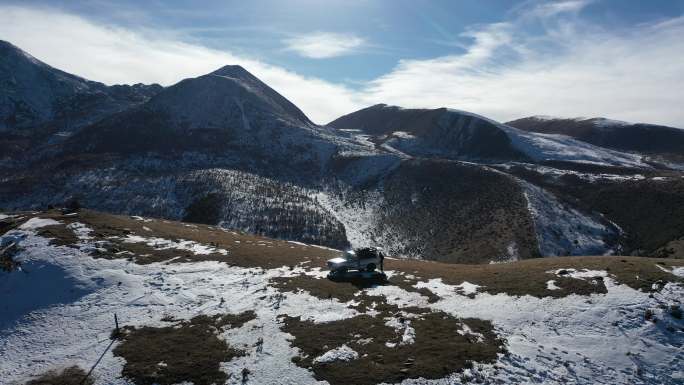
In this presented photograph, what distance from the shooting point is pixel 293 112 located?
18975 cm

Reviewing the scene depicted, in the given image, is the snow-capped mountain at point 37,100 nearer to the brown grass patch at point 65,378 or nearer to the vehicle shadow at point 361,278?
the vehicle shadow at point 361,278

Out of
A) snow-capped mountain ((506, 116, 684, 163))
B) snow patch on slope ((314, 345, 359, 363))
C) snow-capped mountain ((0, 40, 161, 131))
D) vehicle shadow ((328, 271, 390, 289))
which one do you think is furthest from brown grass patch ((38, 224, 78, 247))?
snow-capped mountain ((506, 116, 684, 163))

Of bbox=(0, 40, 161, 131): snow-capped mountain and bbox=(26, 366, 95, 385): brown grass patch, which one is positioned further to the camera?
bbox=(0, 40, 161, 131): snow-capped mountain

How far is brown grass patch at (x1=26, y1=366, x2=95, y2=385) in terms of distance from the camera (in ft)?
64.3

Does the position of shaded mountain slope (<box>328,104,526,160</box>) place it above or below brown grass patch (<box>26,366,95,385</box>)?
above

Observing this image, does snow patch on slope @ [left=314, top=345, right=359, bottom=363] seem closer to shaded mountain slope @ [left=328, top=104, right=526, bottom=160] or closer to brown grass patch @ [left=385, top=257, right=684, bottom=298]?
brown grass patch @ [left=385, top=257, right=684, bottom=298]

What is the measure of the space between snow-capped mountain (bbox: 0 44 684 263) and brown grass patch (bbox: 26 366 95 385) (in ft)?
171

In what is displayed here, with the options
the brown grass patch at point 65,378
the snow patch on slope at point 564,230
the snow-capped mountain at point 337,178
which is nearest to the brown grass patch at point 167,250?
the brown grass patch at point 65,378

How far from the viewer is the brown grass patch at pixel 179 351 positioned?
64.5 ft

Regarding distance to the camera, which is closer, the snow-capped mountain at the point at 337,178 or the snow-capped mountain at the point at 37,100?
the snow-capped mountain at the point at 337,178

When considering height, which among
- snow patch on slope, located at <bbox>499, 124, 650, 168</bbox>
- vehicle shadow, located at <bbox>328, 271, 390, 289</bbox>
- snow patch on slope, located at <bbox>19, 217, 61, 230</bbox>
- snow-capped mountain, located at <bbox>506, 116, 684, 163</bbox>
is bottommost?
vehicle shadow, located at <bbox>328, 271, 390, 289</bbox>

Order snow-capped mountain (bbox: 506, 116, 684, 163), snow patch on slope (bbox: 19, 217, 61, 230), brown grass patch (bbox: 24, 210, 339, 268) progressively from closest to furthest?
brown grass patch (bbox: 24, 210, 339, 268) < snow patch on slope (bbox: 19, 217, 61, 230) < snow-capped mountain (bbox: 506, 116, 684, 163)

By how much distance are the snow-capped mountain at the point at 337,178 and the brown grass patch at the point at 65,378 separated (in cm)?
5212

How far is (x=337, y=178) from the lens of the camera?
11906 centimetres
